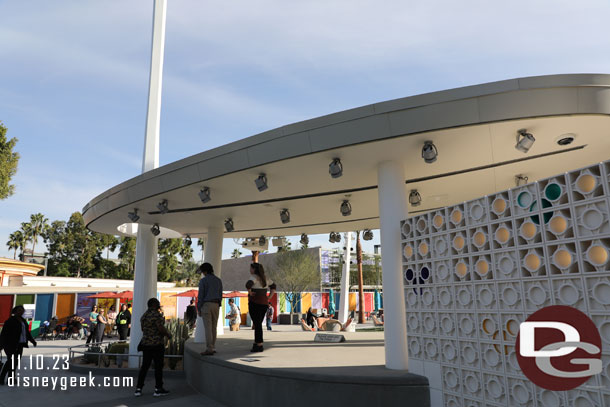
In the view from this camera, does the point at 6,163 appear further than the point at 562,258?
Yes

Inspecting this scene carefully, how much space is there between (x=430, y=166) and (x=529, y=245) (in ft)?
9.60

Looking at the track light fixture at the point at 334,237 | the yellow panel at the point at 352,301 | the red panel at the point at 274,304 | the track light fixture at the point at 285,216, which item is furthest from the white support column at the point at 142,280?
the yellow panel at the point at 352,301

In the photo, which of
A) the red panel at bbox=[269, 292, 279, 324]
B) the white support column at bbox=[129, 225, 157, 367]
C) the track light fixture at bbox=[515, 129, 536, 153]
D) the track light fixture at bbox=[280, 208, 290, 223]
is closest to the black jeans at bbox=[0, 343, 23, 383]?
the white support column at bbox=[129, 225, 157, 367]

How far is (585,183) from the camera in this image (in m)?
3.61

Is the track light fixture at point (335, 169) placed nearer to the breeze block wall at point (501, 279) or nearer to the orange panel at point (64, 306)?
the breeze block wall at point (501, 279)

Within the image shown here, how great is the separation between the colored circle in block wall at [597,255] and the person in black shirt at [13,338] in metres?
9.13

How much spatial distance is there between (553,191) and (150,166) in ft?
31.0

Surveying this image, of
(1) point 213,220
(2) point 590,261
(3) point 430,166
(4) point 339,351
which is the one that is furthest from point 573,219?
(1) point 213,220

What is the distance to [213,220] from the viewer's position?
10.7m

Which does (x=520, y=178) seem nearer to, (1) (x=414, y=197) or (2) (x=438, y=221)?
(1) (x=414, y=197)

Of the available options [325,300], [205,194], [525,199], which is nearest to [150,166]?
[205,194]

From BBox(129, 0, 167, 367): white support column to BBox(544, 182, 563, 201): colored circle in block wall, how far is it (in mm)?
9187

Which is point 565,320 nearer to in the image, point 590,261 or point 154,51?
point 590,261

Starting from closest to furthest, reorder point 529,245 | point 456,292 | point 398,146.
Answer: point 529,245 → point 456,292 → point 398,146
